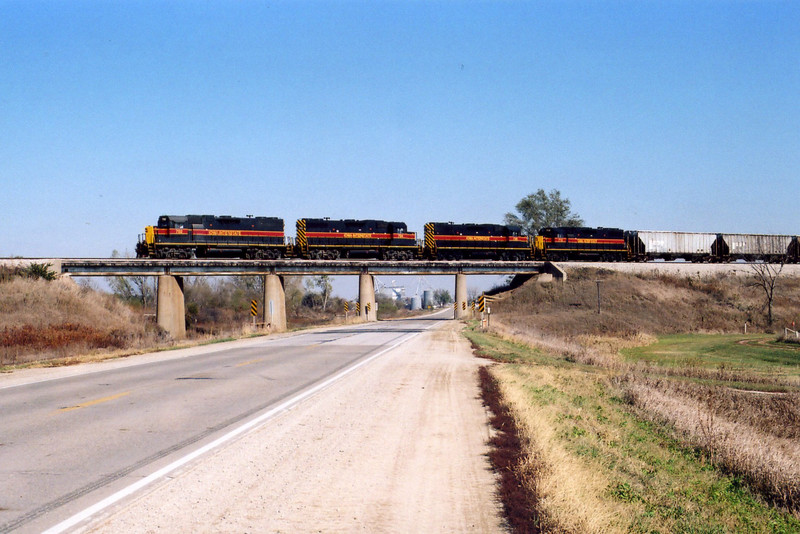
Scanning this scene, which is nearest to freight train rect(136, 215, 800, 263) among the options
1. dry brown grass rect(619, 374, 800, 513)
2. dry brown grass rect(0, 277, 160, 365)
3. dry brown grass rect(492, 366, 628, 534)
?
dry brown grass rect(0, 277, 160, 365)

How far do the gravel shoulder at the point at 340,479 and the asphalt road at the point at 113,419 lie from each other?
0.65m

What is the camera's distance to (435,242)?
70.4m

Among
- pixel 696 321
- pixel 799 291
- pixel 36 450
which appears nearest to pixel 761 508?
pixel 36 450

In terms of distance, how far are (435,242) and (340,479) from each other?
63735mm

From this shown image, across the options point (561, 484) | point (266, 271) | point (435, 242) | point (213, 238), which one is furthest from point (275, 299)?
point (561, 484)

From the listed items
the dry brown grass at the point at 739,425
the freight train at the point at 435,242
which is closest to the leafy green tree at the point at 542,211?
the freight train at the point at 435,242

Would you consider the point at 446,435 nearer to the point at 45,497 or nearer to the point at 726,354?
the point at 45,497

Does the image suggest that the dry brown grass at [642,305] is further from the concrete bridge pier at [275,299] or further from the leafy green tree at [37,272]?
the leafy green tree at [37,272]

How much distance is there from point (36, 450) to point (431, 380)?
9695mm

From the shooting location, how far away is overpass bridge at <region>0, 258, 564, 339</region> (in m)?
57.7

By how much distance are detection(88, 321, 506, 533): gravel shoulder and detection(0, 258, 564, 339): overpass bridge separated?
43374 millimetres

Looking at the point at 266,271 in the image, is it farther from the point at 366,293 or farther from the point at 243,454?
the point at 243,454

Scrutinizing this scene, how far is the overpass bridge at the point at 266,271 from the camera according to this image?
57.7 m

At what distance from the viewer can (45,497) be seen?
20.3ft
